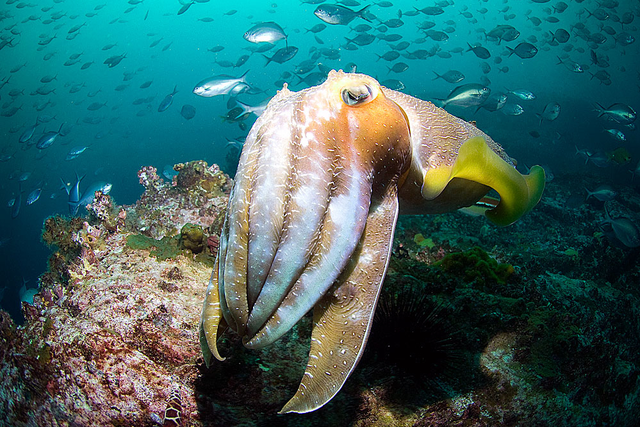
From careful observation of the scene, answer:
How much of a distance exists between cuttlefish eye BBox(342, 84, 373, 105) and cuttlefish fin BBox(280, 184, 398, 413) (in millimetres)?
559

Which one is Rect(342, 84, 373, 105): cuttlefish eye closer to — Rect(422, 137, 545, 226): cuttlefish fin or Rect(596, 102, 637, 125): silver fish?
Rect(422, 137, 545, 226): cuttlefish fin

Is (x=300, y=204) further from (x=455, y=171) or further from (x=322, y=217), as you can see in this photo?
(x=455, y=171)

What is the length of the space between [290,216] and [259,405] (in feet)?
6.20

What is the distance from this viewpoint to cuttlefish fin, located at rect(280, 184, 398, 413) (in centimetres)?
135

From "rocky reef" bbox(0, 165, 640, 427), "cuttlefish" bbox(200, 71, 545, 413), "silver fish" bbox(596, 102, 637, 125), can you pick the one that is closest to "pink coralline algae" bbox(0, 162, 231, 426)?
"rocky reef" bbox(0, 165, 640, 427)

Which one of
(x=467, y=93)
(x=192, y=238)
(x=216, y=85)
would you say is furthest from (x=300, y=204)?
(x=216, y=85)

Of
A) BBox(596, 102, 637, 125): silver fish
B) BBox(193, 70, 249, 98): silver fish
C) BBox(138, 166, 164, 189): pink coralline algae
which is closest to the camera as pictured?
BBox(138, 166, 164, 189): pink coralline algae

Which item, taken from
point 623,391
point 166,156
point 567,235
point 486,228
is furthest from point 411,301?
point 166,156

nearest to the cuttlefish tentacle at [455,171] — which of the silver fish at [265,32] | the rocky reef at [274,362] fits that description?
the rocky reef at [274,362]

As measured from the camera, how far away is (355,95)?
4.70ft

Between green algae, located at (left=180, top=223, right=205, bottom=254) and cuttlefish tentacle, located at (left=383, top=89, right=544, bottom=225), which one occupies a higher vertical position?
cuttlefish tentacle, located at (left=383, top=89, right=544, bottom=225)

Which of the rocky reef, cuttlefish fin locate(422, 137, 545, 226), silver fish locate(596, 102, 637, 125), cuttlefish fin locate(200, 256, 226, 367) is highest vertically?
cuttlefish fin locate(422, 137, 545, 226)

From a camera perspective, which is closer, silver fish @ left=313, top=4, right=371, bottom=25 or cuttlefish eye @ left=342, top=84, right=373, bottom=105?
cuttlefish eye @ left=342, top=84, right=373, bottom=105

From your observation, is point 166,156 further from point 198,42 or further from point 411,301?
point 198,42
